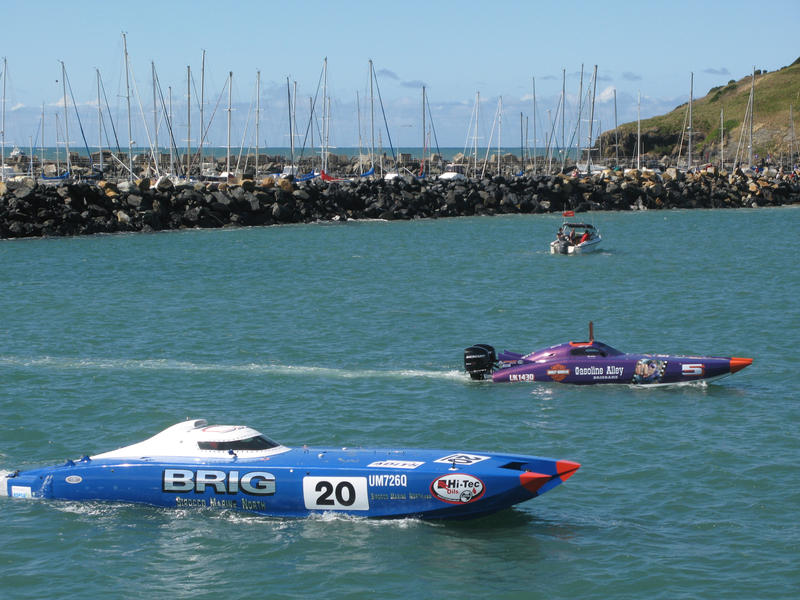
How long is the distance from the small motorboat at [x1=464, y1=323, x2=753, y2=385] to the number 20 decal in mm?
11070

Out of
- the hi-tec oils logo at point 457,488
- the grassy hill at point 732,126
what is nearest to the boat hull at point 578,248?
the hi-tec oils logo at point 457,488

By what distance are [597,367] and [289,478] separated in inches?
478

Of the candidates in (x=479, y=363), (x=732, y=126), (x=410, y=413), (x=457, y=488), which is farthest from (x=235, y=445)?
(x=732, y=126)

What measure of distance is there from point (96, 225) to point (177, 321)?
33.9 metres

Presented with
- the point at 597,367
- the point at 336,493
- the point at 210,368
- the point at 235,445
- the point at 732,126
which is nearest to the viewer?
the point at 336,493

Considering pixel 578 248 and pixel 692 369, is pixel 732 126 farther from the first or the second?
pixel 692 369

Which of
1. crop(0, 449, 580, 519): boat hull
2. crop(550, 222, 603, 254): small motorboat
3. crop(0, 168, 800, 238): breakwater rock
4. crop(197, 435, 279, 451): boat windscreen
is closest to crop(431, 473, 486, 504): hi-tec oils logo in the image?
crop(0, 449, 580, 519): boat hull

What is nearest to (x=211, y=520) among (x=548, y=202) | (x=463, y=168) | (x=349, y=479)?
(x=349, y=479)

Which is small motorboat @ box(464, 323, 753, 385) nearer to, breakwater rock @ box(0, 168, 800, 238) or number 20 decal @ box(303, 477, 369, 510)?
number 20 decal @ box(303, 477, 369, 510)

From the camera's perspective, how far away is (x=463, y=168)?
408 ft

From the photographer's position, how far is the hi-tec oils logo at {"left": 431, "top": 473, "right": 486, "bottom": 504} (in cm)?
1720

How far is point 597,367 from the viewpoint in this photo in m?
27.1

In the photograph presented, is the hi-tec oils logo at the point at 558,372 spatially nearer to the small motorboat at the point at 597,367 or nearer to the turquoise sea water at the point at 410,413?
the small motorboat at the point at 597,367

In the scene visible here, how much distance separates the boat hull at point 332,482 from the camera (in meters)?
17.3
